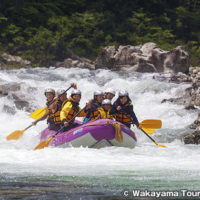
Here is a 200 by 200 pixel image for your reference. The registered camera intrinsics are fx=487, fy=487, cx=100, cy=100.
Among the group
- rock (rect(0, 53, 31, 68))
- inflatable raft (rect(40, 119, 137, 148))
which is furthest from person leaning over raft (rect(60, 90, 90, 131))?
rock (rect(0, 53, 31, 68))

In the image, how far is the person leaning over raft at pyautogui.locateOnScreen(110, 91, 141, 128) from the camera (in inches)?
332

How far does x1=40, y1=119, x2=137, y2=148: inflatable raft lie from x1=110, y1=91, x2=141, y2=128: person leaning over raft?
1.55ft

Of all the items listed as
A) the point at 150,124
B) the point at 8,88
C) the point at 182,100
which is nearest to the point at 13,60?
the point at 8,88

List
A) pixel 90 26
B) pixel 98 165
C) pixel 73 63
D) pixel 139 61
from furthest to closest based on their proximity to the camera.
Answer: pixel 90 26
pixel 73 63
pixel 139 61
pixel 98 165

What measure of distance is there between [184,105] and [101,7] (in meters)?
14.2

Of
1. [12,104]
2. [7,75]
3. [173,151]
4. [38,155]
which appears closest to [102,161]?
[38,155]

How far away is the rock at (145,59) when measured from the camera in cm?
1889

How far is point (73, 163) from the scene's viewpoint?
6.60 metres

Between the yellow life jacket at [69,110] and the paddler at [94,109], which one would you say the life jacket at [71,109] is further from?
the paddler at [94,109]

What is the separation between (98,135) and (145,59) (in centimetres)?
1182

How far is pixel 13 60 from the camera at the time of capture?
21.5 m

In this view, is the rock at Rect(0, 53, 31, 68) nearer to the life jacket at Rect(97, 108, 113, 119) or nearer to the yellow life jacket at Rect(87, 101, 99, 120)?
the yellow life jacket at Rect(87, 101, 99, 120)

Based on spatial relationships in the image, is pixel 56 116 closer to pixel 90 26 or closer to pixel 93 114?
pixel 93 114

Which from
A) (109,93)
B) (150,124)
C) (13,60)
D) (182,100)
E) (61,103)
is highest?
(13,60)
